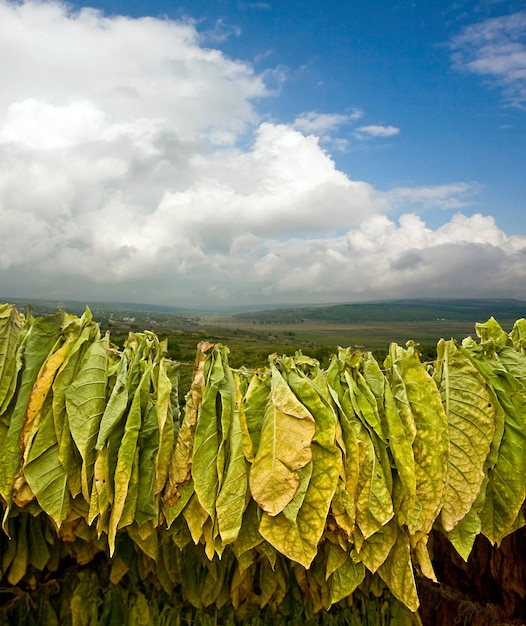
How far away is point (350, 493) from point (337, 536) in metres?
0.25

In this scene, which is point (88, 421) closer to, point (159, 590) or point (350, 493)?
point (350, 493)

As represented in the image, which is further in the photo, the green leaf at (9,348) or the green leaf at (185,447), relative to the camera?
the green leaf at (9,348)

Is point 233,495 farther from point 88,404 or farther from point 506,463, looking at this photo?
point 506,463

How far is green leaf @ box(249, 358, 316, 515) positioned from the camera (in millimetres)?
1849

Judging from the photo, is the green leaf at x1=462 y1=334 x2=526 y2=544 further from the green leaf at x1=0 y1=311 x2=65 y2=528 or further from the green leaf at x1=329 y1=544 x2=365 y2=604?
the green leaf at x1=0 y1=311 x2=65 y2=528

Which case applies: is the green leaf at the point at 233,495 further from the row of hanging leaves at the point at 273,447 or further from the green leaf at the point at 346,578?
the green leaf at the point at 346,578

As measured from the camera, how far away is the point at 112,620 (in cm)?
297

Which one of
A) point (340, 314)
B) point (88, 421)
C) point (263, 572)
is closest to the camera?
point (88, 421)

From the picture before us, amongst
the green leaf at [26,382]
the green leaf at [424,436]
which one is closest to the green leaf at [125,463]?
the green leaf at [26,382]

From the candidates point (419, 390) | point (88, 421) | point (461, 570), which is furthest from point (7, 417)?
point (461, 570)

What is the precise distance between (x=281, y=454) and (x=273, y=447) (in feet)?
0.15

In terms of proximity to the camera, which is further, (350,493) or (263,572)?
(263,572)

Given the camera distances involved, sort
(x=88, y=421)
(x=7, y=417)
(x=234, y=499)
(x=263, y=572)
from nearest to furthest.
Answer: (x=234, y=499) < (x=88, y=421) < (x=7, y=417) < (x=263, y=572)

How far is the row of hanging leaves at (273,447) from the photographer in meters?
1.92
